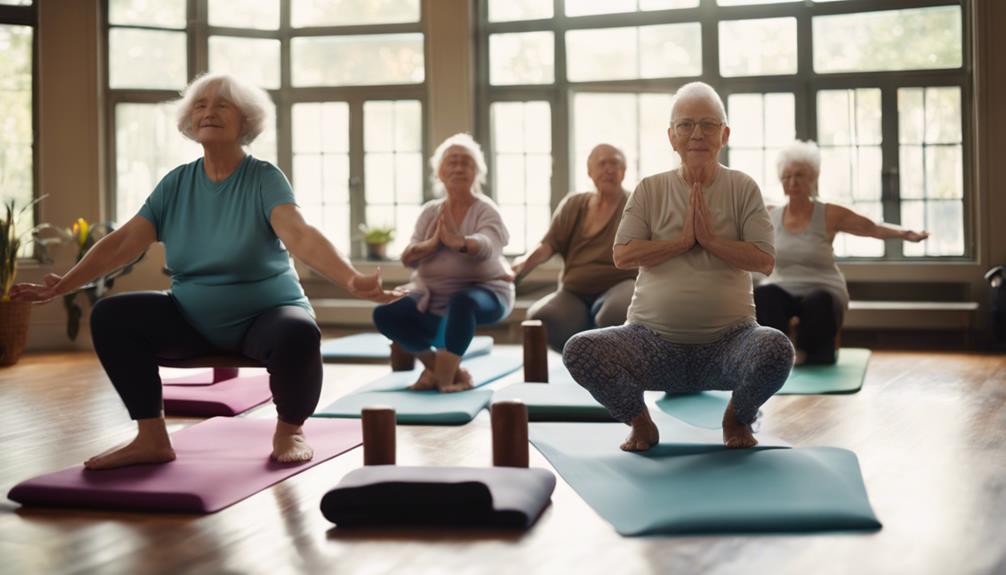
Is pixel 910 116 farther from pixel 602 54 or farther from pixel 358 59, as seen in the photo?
pixel 358 59

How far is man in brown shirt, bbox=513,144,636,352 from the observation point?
5113 mm

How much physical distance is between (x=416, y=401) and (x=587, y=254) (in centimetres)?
129

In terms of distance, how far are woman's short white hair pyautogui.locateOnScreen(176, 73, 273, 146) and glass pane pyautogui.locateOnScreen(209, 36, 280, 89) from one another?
4593 mm

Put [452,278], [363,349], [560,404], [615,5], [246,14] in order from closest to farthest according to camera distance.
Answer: [560,404] → [452,278] → [363,349] → [615,5] → [246,14]

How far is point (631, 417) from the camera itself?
327cm

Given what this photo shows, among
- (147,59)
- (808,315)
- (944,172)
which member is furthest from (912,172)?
(147,59)

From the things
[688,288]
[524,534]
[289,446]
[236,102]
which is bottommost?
[524,534]

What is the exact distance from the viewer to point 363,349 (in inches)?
251

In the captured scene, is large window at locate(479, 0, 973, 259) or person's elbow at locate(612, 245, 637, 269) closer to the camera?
person's elbow at locate(612, 245, 637, 269)

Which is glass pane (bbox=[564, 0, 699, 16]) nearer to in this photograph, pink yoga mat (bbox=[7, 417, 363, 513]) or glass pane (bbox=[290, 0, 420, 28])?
glass pane (bbox=[290, 0, 420, 28])

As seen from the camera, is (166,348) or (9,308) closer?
(166,348)

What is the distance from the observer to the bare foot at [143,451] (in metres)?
3.12

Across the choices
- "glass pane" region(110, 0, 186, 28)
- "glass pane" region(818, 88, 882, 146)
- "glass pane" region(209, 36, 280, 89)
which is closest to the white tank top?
"glass pane" region(818, 88, 882, 146)

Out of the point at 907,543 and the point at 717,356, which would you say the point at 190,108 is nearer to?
the point at 717,356
